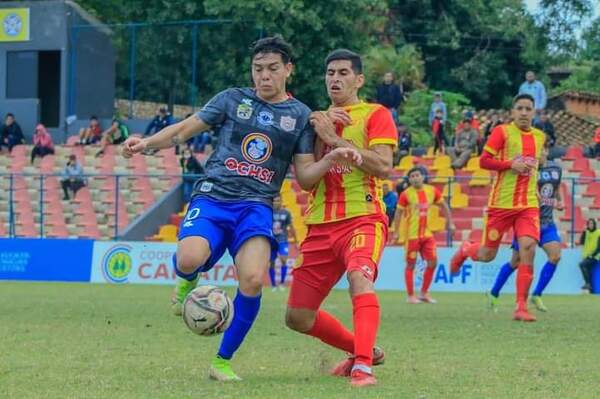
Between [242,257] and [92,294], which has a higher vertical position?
[242,257]

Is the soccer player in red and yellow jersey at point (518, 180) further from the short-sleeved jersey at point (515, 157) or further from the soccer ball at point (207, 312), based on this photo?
the soccer ball at point (207, 312)

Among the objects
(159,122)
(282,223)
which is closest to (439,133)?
(159,122)

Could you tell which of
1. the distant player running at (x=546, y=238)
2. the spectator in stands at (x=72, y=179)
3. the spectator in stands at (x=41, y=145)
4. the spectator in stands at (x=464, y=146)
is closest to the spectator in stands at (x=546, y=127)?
the spectator in stands at (x=464, y=146)

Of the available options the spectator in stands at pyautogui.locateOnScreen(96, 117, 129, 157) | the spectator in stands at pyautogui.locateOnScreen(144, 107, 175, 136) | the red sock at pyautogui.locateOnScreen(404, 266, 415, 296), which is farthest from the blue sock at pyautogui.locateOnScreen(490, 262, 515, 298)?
the spectator in stands at pyautogui.locateOnScreen(96, 117, 129, 157)

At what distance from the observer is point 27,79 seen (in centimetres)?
4022

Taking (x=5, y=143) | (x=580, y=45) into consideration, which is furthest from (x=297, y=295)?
(x=5, y=143)

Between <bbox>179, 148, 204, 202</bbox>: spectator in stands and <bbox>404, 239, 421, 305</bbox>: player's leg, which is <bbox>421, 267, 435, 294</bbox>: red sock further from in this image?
<bbox>179, 148, 204, 202</bbox>: spectator in stands

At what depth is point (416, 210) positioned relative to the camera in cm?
2081

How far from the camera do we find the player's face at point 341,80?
9113 mm

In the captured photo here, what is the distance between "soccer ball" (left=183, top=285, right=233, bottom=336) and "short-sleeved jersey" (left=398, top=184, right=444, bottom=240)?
12505mm

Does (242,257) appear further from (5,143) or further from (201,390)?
(5,143)

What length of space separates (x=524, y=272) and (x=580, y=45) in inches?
223

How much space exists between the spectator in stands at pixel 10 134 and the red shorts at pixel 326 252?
29.7 meters

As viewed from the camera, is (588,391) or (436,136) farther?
(436,136)
